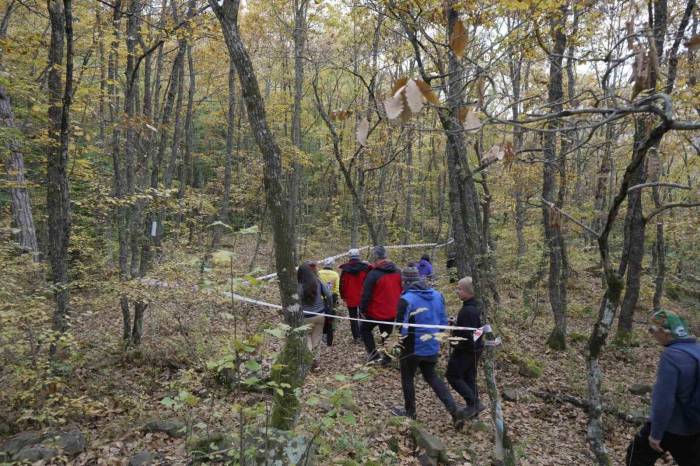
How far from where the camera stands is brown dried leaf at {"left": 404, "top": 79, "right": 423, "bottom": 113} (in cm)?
148

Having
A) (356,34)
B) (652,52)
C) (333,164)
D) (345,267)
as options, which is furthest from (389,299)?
A: (333,164)

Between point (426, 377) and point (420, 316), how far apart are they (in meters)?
0.86

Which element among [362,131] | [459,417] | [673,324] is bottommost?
[459,417]

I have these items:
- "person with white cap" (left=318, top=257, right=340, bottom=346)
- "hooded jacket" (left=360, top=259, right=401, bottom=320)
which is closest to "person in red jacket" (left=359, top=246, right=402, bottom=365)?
"hooded jacket" (left=360, top=259, right=401, bottom=320)

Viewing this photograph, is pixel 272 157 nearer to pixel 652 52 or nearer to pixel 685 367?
pixel 652 52

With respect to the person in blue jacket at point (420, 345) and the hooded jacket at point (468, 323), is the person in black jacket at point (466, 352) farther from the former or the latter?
the person in blue jacket at point (420, 345)

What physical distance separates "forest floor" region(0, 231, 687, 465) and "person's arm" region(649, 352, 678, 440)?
1973 millimetres

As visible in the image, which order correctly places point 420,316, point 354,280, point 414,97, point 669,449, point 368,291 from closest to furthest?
point 414,97
point 669,449
point 420,316
point 368,291
point 354,280

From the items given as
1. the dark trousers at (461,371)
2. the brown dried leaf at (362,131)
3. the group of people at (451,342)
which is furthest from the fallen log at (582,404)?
the brown dried leaf at (362,131)

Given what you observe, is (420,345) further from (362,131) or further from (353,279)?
(362,131)

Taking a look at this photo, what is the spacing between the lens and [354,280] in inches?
336

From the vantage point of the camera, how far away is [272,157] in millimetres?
4473

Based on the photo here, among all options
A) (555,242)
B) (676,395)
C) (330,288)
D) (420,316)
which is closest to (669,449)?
(676,395)

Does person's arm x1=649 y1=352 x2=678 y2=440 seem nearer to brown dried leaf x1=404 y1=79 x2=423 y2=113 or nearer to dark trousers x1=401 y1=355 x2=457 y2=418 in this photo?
dark trousers x1=401 y1=355 x2=457 y2=418
